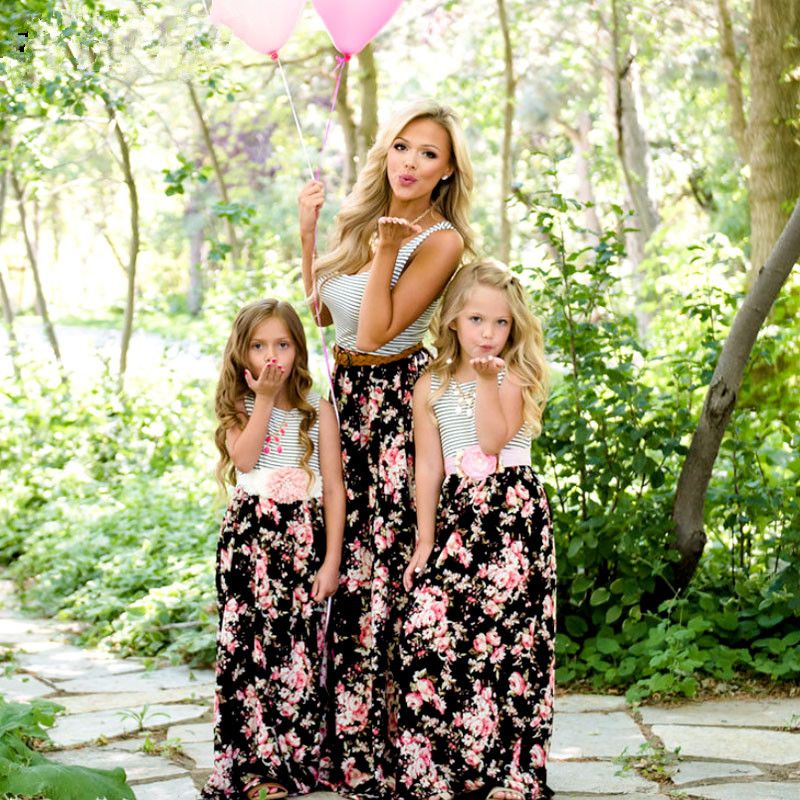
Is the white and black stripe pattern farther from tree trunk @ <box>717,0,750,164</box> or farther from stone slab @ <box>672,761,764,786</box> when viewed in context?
tree trunk @ <box>717,0,750,164</box>

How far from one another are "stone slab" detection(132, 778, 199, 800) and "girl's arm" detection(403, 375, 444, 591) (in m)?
0.84

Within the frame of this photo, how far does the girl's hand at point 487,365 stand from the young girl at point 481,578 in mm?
69

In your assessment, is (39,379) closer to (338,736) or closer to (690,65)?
(338,736)

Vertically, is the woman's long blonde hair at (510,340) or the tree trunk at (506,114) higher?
the tree trunk at (506,114)

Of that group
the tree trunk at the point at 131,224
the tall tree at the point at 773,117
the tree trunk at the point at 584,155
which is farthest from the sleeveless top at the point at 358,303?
the tree trunk at the point at 584,155

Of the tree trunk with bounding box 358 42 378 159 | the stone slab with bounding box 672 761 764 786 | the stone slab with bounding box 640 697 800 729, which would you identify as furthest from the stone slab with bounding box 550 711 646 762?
the tree trunk with bounding box 358 42 378 159

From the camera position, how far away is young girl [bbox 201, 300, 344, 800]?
11.1 feet

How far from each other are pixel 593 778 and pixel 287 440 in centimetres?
130

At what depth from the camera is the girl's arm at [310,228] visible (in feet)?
11.4

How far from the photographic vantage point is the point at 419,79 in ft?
63.3

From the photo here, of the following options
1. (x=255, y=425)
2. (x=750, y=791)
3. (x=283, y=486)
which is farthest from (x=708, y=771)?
(x=255, y=425)

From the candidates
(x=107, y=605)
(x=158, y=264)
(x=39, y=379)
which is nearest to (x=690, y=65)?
(x=39, y=379)

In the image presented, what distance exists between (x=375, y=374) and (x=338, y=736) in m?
1.01

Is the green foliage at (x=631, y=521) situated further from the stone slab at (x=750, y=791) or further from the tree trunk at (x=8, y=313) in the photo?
the tree trunk at (x=8, y=313)
